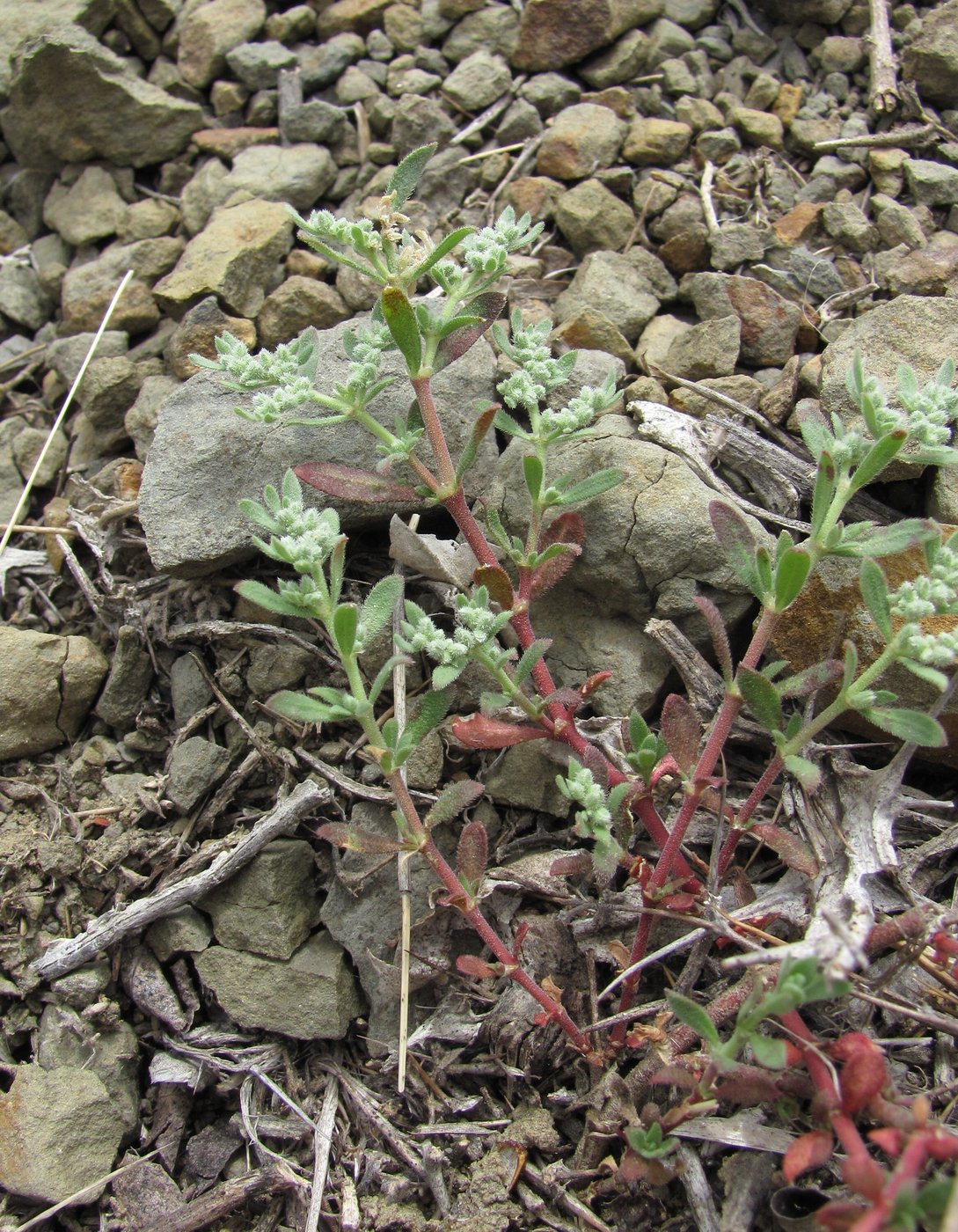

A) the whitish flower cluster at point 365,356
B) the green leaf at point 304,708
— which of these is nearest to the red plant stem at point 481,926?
the green leaf at point 304,708

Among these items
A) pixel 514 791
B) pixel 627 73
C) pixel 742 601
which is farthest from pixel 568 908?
pixel 627 73

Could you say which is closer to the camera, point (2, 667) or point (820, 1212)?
point (820, 1212)

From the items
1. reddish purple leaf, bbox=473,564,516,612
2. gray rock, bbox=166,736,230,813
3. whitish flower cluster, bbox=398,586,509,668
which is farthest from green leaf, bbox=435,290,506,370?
gray rock, bbox=166,736,230,813

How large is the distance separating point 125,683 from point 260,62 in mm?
3198

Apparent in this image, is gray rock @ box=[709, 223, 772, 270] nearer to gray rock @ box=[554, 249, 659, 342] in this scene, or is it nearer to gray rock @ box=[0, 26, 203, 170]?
gray rock @ box=[554, 249, 659, 342]

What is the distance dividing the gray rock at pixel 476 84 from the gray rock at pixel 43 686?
3.09 meters

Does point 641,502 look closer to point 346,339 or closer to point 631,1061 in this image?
point 346,339

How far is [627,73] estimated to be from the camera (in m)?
4.68

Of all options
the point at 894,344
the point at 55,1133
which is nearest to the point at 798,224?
the point at 894,344

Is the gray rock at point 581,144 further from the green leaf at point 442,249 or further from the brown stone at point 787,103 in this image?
the green leaf at point 442,249

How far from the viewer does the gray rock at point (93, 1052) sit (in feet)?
9.92

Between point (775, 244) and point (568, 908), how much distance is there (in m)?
2.90

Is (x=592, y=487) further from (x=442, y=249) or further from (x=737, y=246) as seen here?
(x=737, y=246)

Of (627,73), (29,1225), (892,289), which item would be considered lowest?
(29,1225)
